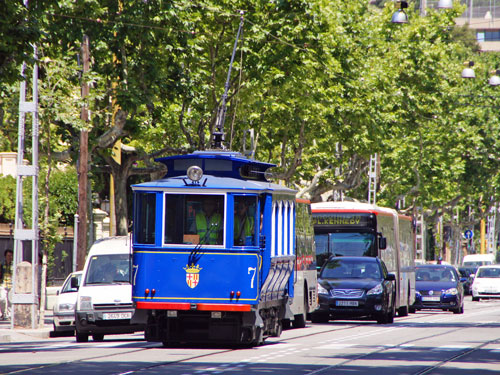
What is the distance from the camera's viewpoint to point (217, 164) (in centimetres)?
2062

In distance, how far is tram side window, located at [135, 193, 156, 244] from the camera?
19.8m

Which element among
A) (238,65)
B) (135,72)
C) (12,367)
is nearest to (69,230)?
(238,65)

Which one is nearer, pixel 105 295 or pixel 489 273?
pixel 105 295

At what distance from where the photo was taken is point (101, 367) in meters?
15.8

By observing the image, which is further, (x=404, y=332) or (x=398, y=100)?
(x=398, y=100)

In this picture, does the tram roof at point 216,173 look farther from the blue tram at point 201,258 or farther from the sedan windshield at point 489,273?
the sedan windshield at point 489,273

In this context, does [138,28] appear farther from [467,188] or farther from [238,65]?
[467,188]

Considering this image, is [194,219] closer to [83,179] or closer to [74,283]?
[74,283]

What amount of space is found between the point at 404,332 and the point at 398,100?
86.0 feet

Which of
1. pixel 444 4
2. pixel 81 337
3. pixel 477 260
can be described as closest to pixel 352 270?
pixel 81 337

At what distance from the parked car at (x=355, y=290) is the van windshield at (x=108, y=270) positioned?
6968 millimetres

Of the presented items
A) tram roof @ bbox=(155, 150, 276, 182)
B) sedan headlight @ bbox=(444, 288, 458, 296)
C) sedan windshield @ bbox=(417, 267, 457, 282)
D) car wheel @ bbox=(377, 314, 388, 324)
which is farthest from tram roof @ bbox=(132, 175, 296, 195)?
sedan windshield @ bbox=(417, 267, 457, 282)

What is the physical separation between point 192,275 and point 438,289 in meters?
20.0

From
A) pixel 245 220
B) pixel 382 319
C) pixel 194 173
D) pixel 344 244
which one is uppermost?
pixel 194 173
